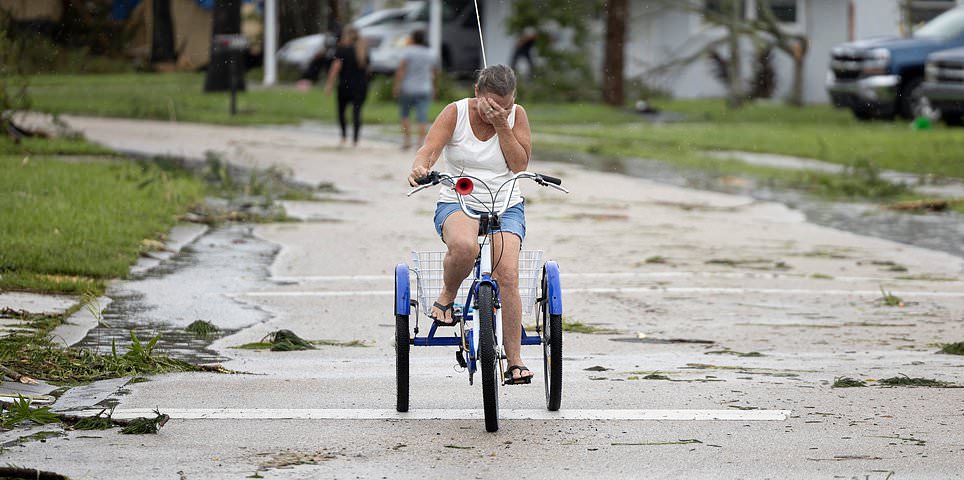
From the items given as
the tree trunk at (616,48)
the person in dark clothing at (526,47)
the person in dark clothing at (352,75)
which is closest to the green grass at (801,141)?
the person in dark clothing at (352,75)

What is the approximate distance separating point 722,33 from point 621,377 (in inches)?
1267

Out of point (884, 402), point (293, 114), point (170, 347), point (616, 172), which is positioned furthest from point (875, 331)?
point (293, 114)

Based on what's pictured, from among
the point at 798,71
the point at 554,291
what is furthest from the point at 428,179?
the point at 798,71

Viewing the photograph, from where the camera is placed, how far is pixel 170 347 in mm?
8758

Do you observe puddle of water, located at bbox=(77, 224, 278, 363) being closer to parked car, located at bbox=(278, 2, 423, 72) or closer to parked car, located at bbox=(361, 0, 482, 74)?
parked car, located at bbox=(361, 0, 482, 74)

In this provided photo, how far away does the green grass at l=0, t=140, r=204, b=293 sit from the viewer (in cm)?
1089

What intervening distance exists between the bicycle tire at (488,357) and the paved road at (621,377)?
105 millimetres

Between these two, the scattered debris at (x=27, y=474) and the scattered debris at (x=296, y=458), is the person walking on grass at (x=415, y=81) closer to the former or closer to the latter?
the scattered debris at (x=296, y=458)

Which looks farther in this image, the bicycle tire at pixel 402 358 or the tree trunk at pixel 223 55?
the tree trunk at pixel 223 55

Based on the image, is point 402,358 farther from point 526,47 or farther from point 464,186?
point 526,47

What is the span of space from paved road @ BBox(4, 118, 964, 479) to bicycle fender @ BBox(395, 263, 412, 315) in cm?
47

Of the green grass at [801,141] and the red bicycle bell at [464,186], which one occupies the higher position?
the red bicycle bell at [464,186]

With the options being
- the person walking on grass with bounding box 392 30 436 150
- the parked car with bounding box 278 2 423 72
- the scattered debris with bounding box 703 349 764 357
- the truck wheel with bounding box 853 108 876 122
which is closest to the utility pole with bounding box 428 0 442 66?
the parked car with bounding box 278 2 423 72

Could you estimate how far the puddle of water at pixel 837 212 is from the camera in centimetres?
1471
